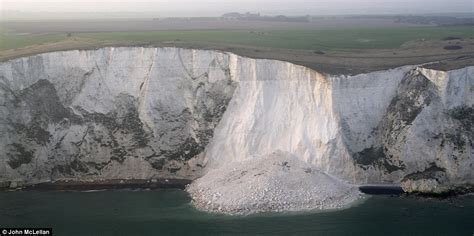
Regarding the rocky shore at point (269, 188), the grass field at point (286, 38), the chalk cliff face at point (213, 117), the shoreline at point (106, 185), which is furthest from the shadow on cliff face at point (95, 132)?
the grass field at point (286, 38)

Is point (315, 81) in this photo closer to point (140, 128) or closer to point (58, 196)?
point (140, 128)

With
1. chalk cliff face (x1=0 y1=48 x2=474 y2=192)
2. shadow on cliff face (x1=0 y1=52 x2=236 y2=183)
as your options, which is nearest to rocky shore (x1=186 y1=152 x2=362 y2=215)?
chalk cliff face (x1=0 y1=48 x2=474 y2=192)

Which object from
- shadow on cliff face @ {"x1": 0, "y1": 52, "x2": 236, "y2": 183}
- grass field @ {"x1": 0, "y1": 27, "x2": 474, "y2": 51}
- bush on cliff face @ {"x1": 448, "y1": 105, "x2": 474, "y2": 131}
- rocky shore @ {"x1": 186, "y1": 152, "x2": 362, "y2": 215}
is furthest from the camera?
grass field @ {"x1": 0, "y1": 27, "x2": 474, "y2": 51}

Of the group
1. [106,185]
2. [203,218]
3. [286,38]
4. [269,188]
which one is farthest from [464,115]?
[106,185]

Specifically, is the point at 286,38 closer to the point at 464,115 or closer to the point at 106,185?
the point at 464,115

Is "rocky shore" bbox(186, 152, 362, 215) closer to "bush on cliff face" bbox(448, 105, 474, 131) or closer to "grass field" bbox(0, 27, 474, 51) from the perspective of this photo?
"bush on cliff face" bbox(448, 105, 474, 131)

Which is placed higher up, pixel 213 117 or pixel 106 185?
pixel 213 117
